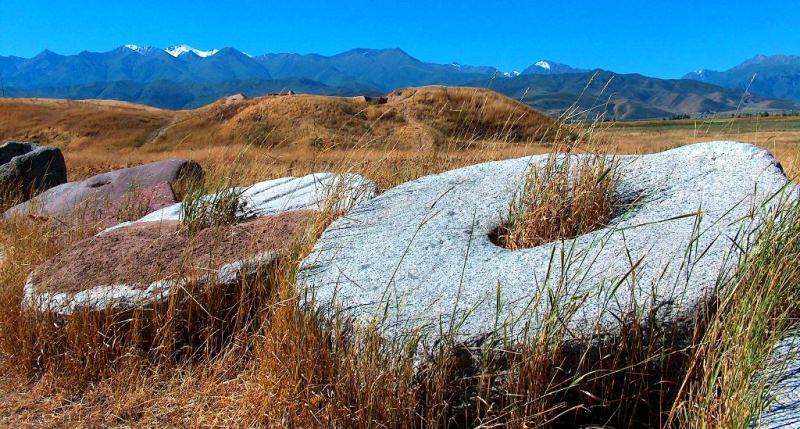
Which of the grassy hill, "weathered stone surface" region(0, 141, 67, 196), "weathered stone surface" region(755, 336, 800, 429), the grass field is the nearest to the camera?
"weathered stone surface" region(755, 336, 800, 429)

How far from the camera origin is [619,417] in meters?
2.79

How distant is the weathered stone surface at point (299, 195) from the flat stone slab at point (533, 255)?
15.9 inches

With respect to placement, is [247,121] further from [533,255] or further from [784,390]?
[784,390]

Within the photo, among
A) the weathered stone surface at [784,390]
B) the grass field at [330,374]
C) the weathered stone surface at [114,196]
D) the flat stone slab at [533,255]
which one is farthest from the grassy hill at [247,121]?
the weathered stone surface at [784,390]

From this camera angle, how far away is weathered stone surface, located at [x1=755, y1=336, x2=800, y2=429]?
7.30ft

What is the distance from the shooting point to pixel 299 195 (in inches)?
253

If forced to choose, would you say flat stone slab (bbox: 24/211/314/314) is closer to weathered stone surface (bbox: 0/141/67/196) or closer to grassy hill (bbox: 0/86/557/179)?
weathered stone surface (bbox: 0/141/67/196)

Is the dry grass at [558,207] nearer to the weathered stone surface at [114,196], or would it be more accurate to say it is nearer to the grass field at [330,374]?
the grass field at [330,374]

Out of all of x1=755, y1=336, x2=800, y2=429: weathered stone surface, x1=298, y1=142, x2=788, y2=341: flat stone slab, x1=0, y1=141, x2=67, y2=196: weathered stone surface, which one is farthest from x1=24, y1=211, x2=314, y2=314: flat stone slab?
x1=0, y1=141, x2=67, y2=196: weathered stone surface

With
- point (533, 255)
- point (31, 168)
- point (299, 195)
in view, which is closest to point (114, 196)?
point (299, 195)

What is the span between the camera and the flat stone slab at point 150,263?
4070 mm

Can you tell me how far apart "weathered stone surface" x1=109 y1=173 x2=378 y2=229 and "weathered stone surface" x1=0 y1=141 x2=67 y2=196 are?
615 cm

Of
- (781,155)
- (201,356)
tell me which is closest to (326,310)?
(201,356)

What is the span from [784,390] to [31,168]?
12.8 m
